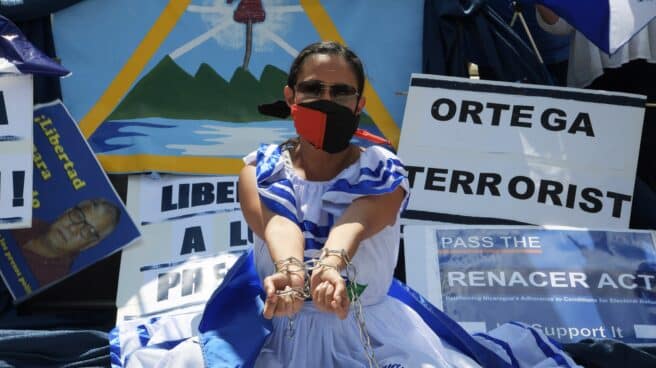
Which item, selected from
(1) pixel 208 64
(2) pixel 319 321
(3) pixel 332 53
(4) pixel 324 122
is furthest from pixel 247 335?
(1) pixel 208 64

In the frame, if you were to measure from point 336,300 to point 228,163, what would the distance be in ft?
6.99

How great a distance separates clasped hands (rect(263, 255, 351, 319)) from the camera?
6.21 feet

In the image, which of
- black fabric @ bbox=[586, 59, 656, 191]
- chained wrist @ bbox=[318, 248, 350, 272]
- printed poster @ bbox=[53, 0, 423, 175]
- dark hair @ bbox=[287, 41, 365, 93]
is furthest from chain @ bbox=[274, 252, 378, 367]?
black fabric @ bbox=[586, 59, 656, 191]

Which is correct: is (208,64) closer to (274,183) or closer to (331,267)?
(274,183)

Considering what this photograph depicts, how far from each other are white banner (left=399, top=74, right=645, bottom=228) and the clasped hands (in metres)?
1.85

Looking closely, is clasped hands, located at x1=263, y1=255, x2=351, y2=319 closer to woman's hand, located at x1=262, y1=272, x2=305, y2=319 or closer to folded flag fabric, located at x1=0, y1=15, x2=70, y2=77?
woman's hand, located at x1=262, y1=272, x2=305, y2=319

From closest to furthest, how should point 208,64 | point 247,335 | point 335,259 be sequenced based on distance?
point 335,259 < point 247,335 < point 208,64

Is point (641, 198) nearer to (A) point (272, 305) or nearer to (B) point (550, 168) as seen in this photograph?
(B) point (550, 168)

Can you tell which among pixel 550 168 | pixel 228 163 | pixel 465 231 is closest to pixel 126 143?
pixel 228 163

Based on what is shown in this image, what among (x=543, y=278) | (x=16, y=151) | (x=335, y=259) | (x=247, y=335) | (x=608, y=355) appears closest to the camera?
(x=335, y=259)

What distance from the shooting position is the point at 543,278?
3.42 m

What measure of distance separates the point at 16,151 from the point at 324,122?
5.82ft

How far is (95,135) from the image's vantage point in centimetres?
397

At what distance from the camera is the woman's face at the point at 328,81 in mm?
2309
